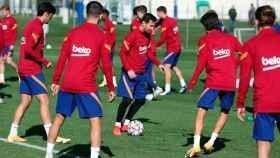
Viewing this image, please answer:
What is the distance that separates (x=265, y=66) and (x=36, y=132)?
6.02 m

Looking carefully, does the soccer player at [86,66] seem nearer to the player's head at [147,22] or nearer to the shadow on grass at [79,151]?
the shadow on grass at [79,151]

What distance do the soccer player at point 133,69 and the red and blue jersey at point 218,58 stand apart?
2090mm

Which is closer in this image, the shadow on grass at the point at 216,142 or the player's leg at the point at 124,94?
the shadow on grass at the point at 216,142

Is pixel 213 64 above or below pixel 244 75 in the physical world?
below

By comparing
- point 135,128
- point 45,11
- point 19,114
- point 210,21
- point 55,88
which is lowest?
point 135,128

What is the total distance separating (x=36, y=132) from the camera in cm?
1348

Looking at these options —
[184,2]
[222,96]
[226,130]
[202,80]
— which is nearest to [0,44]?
[226,130]

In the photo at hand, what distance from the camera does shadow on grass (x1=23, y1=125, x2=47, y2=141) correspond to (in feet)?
43.1

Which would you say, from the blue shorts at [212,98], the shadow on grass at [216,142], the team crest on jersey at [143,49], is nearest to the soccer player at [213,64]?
the blue shorts at [212,98]

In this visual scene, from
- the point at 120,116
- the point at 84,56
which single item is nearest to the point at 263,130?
the point at 84,56

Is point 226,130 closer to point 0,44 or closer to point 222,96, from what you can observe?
point 222,96

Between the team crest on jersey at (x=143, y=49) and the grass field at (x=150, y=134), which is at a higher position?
the team crest on jersey at (x=143, y=49)

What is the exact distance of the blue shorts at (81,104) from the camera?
10.1 m

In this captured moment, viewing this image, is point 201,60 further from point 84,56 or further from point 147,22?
point 147,22
